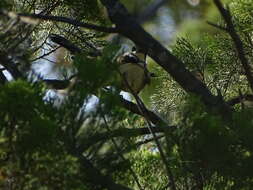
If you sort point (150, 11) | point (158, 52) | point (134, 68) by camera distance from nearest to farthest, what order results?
point (150, 11)
point (158, 52)
point (134, 68)

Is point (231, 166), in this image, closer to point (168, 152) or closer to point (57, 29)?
point (168, 152)

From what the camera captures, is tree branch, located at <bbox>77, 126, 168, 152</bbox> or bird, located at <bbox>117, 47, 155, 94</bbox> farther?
bird, located at <bbox>117, 47, 155, 94</bbox>

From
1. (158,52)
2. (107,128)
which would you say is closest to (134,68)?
(158,52)

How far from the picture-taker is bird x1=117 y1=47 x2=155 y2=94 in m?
1.79

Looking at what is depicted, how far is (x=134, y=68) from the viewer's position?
6.15 ft

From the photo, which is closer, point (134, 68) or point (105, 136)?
point (105, 136)

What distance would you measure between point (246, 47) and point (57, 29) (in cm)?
56

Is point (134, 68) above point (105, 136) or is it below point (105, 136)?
above

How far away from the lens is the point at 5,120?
1.25 m

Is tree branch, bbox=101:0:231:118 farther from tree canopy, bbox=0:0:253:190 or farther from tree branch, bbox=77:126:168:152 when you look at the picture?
tree branch, bbox=77:126:168:152

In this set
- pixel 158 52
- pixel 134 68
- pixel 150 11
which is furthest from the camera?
pixel 134 68

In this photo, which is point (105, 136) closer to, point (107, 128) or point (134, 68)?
point (107, 128)

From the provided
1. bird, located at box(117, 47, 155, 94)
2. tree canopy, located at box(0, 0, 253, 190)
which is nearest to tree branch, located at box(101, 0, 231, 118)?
tree canopy, located at box(0, 0, 253, 190)

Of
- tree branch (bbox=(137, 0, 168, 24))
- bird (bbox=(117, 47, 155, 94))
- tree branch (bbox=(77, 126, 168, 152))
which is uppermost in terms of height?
bird (bbox=(117, 47, 155, 94))
